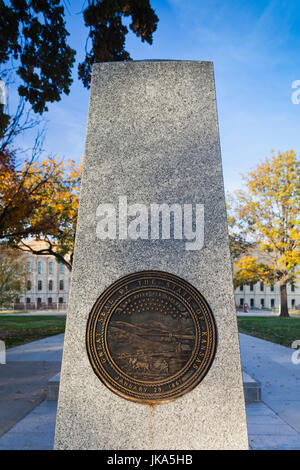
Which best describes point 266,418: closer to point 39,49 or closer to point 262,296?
Answer: point 39,49

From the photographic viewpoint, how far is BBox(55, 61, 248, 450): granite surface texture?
9.62 feet

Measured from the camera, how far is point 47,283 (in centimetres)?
7575

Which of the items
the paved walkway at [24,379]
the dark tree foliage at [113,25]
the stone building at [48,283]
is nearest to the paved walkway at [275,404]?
the paved walkway at [24,379]

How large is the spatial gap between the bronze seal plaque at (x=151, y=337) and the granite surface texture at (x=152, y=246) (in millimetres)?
92

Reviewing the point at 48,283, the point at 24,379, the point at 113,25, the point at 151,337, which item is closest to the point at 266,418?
the point at 151,337

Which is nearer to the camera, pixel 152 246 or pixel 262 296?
pixel 152 246

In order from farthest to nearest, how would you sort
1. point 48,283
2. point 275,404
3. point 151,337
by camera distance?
point 48,283 → point 275,404 → point 151,337

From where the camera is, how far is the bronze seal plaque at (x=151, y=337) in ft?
9.66

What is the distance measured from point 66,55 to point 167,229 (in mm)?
5498

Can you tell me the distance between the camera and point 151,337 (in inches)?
118

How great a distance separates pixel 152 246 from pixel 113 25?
5635mm

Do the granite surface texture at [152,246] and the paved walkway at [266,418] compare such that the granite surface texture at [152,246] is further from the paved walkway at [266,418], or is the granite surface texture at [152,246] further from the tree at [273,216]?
the tree at [273,216]

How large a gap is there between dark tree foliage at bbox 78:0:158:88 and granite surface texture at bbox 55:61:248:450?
376 cm

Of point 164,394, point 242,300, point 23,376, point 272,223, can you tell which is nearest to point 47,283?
point 242,300
